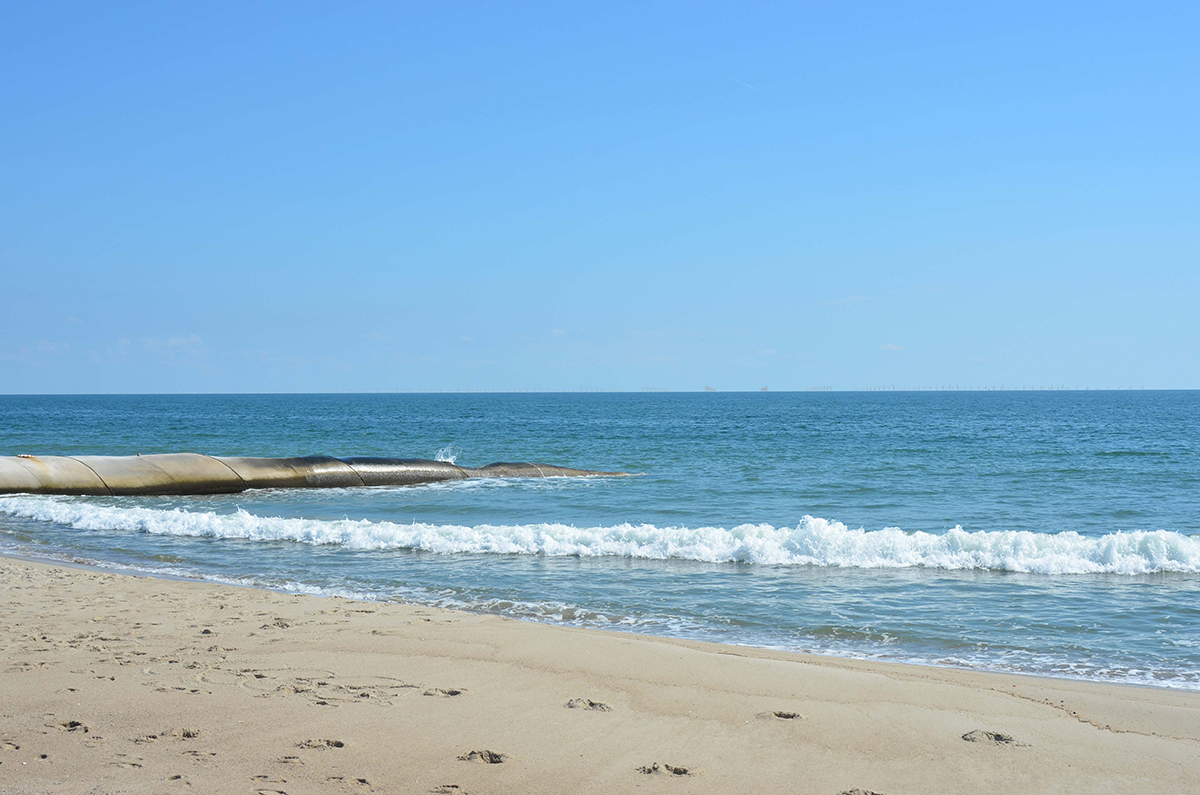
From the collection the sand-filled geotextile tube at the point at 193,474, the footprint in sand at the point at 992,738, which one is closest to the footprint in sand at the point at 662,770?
the footprint in sand at the point at 992,738

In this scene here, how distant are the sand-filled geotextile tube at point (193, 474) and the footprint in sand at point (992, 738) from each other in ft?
68.8

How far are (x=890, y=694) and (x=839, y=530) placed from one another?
854cm

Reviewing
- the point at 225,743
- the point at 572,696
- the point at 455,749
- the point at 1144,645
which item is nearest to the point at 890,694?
the point at 572,696

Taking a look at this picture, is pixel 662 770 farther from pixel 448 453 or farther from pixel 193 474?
pixel 448 453

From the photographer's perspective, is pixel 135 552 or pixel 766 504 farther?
pixel 766 504

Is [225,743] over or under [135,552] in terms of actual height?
over

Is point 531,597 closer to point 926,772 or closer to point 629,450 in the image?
point 926,772

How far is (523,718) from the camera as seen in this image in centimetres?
A: 537

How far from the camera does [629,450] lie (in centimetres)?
3891

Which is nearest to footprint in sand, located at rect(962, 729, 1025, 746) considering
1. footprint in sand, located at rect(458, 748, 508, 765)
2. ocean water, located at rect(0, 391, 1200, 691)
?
ocean water, located at rect(0, 391, 1200, 691)

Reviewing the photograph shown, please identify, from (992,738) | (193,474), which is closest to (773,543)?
(992,738)

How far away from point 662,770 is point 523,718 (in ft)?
3.92

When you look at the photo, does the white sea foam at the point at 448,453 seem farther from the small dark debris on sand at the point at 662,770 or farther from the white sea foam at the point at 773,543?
the small dark debris on sand at the point at 662,770

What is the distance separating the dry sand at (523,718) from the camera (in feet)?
14.5
